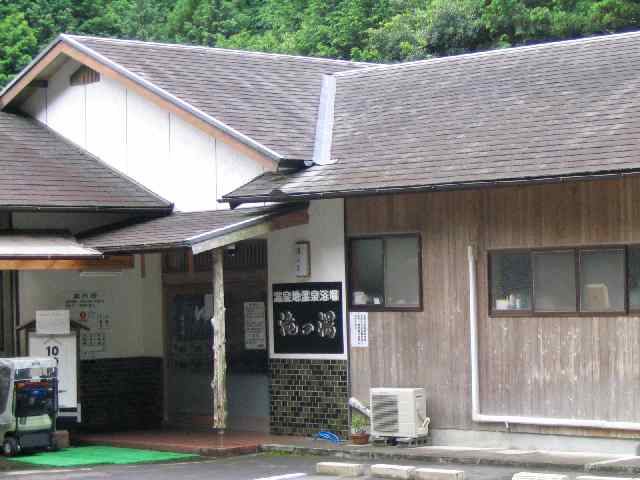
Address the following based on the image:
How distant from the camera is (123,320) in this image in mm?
20156

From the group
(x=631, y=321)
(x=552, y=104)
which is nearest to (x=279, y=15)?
(x=552, y=104)

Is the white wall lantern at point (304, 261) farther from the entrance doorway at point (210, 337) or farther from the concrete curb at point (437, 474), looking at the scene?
the concrete curb at point (437, 474)

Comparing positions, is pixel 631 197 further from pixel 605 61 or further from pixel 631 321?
pixel 605 61

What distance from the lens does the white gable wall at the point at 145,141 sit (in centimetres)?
1841

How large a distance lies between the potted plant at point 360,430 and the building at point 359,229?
13.1 inches

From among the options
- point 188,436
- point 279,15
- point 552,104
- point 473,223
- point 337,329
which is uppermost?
point 279,15

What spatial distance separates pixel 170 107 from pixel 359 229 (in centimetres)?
363

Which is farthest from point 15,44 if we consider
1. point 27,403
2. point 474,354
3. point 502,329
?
point 502,329

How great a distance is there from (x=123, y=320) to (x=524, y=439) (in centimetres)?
751

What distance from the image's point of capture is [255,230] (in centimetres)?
1669

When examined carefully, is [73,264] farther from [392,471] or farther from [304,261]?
[392,471]

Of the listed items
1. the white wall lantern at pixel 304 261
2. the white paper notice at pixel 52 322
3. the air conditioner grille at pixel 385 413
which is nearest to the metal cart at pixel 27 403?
the white paper notice at pixel 52 322

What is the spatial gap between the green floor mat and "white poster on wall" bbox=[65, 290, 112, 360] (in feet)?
8.00

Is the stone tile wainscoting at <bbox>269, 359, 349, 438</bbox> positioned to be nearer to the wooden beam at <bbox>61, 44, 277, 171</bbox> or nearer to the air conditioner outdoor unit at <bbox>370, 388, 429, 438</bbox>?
the air conditioner outdoor unit at <bbox>370, 388, 429, 438</bbox>
